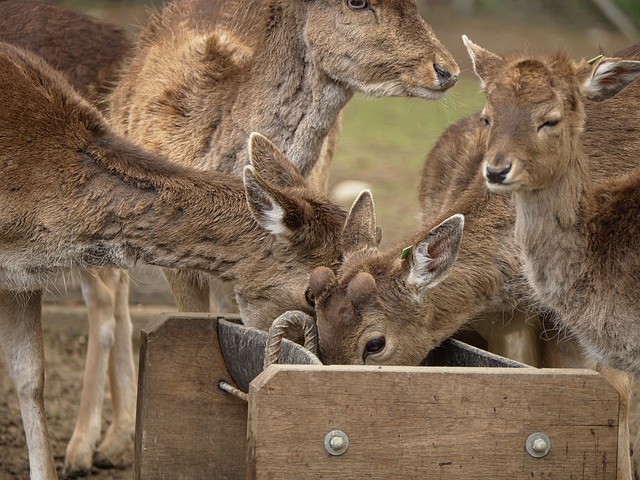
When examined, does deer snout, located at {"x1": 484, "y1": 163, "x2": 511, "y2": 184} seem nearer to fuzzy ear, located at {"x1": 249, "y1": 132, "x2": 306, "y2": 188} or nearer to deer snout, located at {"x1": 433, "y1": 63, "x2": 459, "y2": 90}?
fuzzy ear, located at {"x1": 249, "y1": 132, "x2": 306, "y2": 188}

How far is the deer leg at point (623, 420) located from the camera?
7027mm

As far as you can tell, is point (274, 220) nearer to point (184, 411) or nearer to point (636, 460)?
point (184, 411)

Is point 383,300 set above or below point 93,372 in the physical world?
above

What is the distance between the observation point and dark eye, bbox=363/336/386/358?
19.5 ft

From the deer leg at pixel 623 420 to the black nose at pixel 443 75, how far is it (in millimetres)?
1876

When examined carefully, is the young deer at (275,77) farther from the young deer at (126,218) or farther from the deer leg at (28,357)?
the young deer at (126,218)

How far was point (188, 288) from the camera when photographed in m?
7.97

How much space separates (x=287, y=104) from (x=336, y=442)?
3246 mm

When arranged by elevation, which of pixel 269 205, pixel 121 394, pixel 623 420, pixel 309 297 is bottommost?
pixel 121 394

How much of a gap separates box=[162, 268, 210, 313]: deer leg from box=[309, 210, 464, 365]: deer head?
1.93 m

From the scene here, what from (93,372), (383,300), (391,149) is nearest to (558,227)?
(383,300)

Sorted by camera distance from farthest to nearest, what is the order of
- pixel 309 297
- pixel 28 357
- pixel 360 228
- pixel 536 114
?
pixel 28 357 → pixel 360 228 → pixel 309 297 → pixel 536 114

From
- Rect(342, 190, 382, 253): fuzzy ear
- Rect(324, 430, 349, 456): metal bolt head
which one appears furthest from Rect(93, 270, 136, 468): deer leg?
Rect(324, 430, 349, 456): metal bolt head

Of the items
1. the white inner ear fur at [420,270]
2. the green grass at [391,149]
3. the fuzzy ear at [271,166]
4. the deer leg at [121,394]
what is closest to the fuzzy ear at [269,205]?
the fuzzy ear at [271,166]
